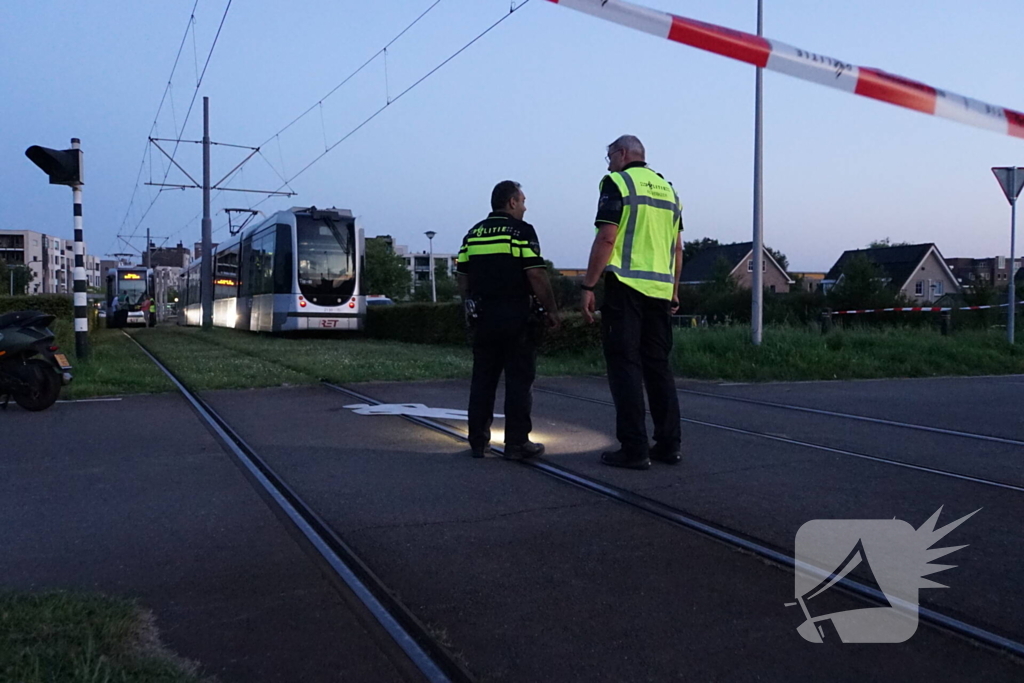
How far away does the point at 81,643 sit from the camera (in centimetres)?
287

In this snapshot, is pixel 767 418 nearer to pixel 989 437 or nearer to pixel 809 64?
pixel 989 437

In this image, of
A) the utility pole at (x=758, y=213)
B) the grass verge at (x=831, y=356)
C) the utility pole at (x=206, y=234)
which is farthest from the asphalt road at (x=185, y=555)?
the utility pole at (x=206, y=234)

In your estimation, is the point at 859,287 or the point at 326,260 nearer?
the point at 326,260

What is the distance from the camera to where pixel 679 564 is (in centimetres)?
375

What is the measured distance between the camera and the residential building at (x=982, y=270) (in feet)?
102

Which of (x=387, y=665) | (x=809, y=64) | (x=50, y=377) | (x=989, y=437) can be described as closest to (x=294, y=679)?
(x=387, y=665)

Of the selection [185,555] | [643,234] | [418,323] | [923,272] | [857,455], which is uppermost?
[923,272]

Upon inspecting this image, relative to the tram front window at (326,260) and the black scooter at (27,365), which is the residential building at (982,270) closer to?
the tram front window at (326,260)

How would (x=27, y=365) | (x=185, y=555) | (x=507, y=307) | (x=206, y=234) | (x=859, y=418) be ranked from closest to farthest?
1. (x=185, y=555)
2. (x=507, y=307)
3. (x=859, y=418)
4. (x=27, y=365)
5. (x=206, y=234)

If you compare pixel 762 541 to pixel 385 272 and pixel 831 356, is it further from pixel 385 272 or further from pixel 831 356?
pixel 385 272

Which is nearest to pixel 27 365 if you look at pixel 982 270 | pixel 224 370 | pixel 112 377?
pixel 112 377

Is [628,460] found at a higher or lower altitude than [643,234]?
lower

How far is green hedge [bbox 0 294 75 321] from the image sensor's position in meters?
21.5

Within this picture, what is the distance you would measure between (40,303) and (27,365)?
14.1 m
